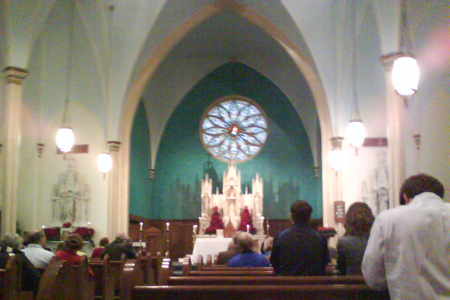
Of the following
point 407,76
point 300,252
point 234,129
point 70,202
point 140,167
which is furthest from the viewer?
point 234,129

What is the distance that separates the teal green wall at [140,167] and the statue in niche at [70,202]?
8.42 feet

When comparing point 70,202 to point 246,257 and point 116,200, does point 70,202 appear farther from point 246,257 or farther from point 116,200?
point 246,257

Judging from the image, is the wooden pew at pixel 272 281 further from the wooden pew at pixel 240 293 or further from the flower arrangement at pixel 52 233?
the flower arrangement at pixel 52 233

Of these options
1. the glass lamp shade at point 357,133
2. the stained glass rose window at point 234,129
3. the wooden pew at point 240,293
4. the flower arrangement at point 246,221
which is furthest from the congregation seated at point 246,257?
the stained glass rose window at point 234,129

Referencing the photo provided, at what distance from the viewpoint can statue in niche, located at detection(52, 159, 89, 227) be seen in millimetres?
14844

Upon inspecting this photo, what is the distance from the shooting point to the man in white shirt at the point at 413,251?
2631mm

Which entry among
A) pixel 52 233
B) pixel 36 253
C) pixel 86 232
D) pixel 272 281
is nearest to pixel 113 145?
pixel 86 232

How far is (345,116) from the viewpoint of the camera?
1377cm

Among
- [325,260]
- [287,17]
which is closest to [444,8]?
[325,260]

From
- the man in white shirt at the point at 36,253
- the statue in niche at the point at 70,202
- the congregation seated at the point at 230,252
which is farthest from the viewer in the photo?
the statue in niche at the point at 70,202

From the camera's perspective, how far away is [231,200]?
17.8 m

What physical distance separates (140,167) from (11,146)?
8.53m

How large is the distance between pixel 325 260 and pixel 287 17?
38.0 feet

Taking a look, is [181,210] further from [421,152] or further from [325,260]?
[325,260]
